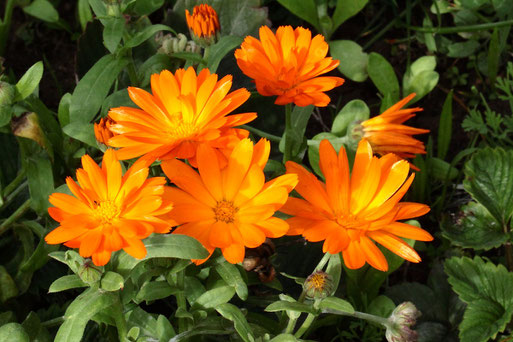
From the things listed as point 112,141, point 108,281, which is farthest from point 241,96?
point 108,281

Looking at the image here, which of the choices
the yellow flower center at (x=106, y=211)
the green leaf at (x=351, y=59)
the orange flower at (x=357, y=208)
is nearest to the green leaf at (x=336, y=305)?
the orange flower at (x=357, y=208)

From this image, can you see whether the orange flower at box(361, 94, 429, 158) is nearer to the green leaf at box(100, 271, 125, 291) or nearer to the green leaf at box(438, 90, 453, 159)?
the green leaf at box(438, 90, 453, 159)

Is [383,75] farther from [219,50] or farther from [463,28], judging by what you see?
[219,50]

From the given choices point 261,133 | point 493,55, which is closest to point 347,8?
point 493,55

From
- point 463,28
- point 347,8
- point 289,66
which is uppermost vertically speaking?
Answer: point 289,66

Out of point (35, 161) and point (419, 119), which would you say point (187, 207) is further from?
point (419, 119)

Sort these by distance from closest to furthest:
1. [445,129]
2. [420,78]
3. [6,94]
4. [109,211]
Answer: [109,211] → [6,94] → [445,129] → [420,78]

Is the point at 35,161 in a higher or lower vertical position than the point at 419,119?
higher
